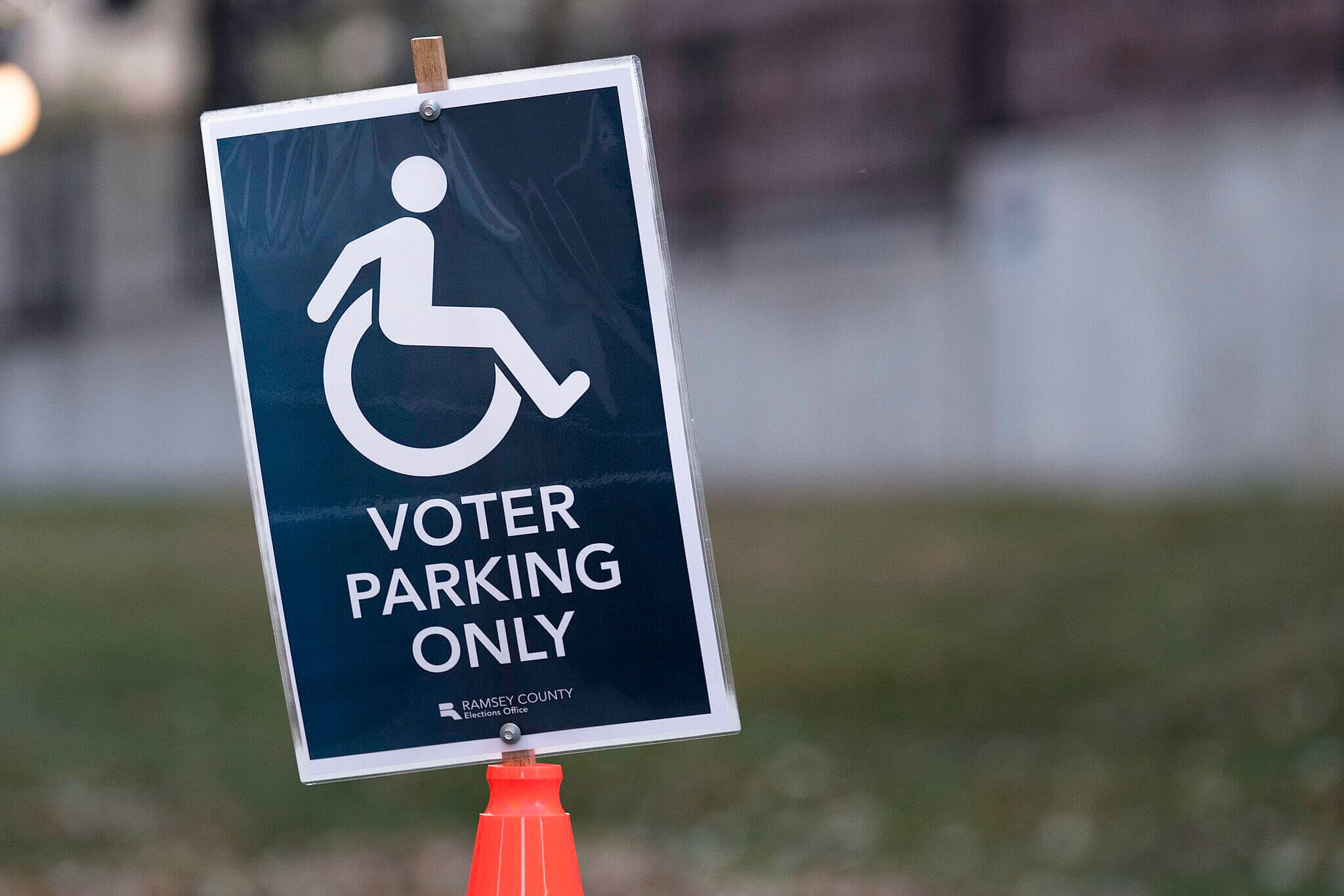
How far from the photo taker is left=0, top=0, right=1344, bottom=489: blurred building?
645 cm

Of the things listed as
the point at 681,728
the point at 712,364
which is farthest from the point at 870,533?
the point at 681,728

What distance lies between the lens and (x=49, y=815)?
505 centimetres

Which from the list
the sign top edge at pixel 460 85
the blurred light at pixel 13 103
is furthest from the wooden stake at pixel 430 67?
the blurred light at pixel 13 103

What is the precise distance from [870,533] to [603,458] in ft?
16.9

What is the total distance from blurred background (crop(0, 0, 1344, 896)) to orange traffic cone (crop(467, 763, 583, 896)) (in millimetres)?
2941

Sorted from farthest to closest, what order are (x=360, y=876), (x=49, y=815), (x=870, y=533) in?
(x=870, y=533) < (x=49, y=815) < (x=360, y=876)

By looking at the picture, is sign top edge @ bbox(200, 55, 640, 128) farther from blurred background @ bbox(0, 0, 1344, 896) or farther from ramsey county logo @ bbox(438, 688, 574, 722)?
blurred background @ bbox(0, 0, 1344, 896)

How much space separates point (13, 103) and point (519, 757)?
2.84 metres

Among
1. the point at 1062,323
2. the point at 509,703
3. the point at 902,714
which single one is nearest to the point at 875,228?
the point at 1062,323

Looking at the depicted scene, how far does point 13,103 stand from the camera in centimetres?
376

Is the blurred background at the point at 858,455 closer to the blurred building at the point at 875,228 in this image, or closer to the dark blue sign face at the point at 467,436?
the blurred building at the point at 875,228

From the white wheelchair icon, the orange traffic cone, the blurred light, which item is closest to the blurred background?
the blurred light

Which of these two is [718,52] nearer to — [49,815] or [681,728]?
[49,815]

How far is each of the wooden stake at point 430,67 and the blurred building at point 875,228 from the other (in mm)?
5300
